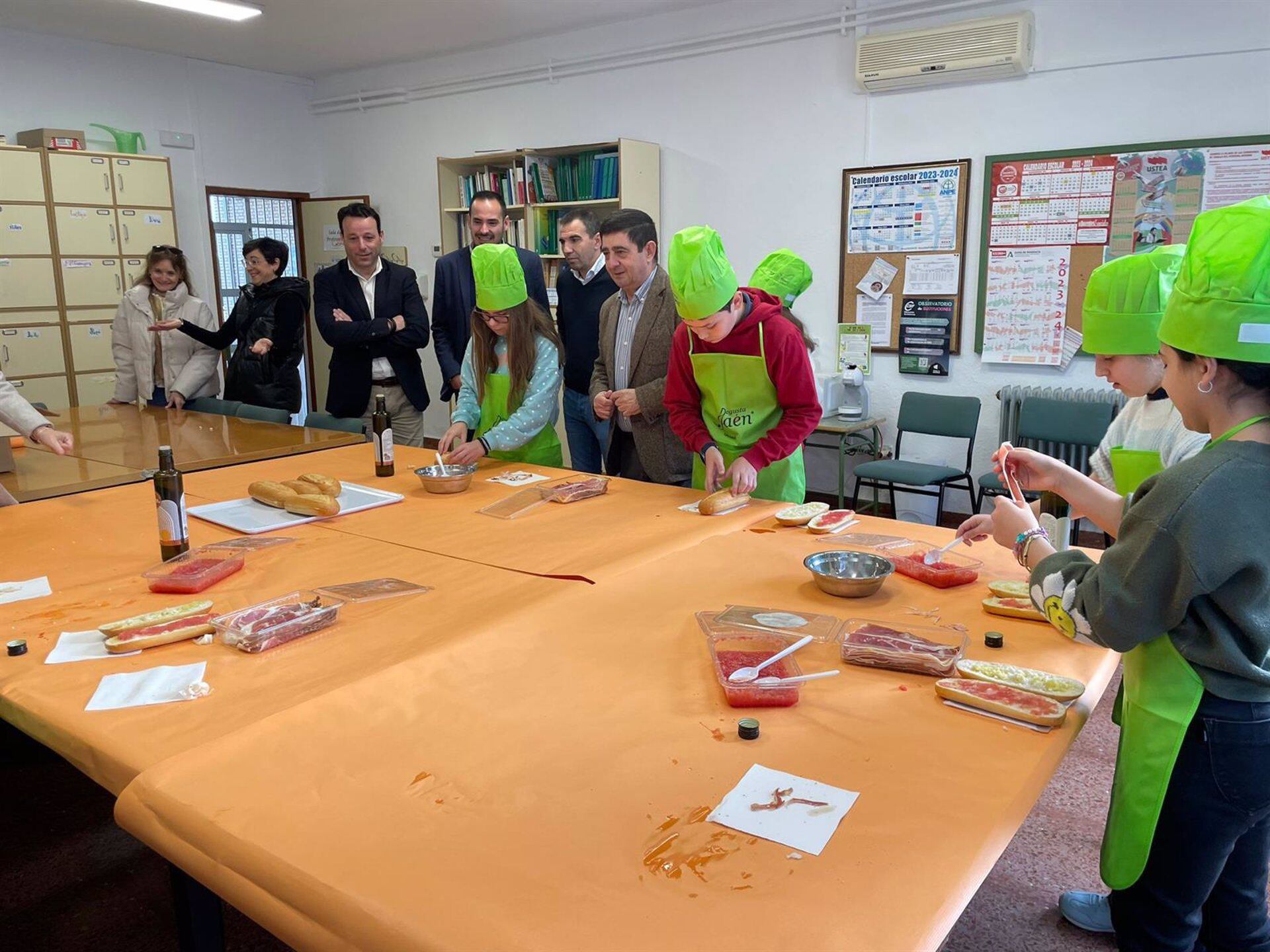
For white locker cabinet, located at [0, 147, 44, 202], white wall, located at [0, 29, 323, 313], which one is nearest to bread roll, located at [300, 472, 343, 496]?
white locker cabinet, located at [0, 147, 44, 202]

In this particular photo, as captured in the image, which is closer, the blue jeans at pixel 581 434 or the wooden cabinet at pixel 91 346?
the blue jeans at pixel 581 434

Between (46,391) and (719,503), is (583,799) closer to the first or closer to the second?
(719,503)

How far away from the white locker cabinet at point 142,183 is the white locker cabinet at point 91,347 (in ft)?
3.09

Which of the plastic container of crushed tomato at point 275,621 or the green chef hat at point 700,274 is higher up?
the green chef hat at point 700,274

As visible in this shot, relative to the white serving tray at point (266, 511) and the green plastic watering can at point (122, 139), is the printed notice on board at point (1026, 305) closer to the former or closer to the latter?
the white serving tray at point (266, 511)

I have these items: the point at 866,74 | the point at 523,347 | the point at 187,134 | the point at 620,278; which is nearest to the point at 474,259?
the point at 523,347

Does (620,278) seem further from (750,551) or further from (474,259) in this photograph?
(750,551)

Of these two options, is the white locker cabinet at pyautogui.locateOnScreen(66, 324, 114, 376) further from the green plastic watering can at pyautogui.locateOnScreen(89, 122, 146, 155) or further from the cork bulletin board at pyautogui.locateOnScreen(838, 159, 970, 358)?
the cork bulletin board at pyautogui.locateOnScreen(838, 159, 970, 358)

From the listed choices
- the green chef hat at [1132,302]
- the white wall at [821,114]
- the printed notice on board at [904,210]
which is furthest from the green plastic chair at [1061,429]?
the green chef hat at [1132,302]

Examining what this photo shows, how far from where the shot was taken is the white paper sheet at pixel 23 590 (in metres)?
1.90

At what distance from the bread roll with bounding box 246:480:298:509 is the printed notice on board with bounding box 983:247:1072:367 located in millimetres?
3995

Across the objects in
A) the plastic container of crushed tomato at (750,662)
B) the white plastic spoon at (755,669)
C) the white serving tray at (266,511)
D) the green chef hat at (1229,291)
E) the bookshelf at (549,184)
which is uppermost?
the bookshelf at (549,184)

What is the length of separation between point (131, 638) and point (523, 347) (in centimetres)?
182

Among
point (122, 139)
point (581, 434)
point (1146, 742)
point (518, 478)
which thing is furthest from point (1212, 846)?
point (122, 139)
